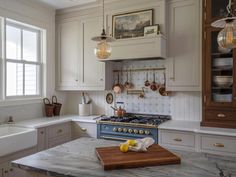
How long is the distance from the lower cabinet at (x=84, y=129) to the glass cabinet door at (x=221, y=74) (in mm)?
1628

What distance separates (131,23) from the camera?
3121mm

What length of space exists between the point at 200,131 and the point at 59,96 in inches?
96.1

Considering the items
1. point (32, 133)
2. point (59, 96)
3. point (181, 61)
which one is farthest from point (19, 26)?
Result: point (181, 61)

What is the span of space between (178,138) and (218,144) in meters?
0.43

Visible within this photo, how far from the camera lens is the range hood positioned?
2805 millimetres

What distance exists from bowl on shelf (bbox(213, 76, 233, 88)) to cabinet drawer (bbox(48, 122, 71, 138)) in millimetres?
2111

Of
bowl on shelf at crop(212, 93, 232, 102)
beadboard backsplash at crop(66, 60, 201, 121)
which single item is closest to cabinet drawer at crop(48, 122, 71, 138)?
beadboard backsplash at crop(66, 60, 201, 121)

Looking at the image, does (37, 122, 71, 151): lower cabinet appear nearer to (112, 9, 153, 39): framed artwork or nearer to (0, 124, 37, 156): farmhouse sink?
(0, 124, 37, 156): farmhouse sink

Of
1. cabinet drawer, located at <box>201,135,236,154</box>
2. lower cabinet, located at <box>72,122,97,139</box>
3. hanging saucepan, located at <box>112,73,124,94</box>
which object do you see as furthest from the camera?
hanging saucepan, located at <box>112,73,124,94</box>

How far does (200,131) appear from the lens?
2.43 meters

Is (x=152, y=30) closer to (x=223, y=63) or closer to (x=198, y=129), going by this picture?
(x=223, y=63)

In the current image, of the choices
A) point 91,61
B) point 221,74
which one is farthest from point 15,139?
point 221,74

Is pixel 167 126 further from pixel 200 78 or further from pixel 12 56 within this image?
pixel 12 56

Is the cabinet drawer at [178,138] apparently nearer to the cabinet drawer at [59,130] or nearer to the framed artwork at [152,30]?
the framed artwork at [152,30]
